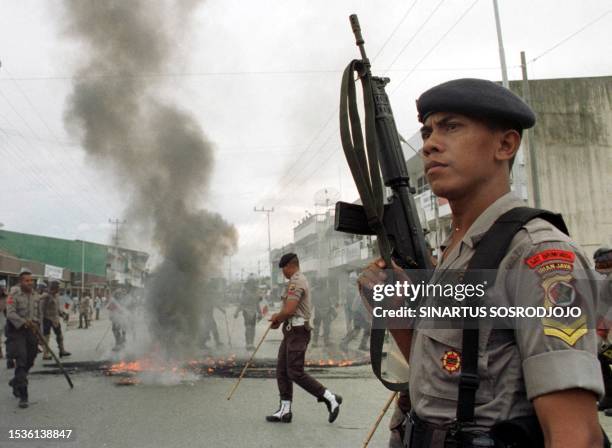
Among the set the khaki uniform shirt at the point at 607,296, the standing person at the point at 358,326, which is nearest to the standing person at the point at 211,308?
the standing person at the point at 358,326

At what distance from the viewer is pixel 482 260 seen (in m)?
1.09

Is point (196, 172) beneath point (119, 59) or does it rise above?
beneath

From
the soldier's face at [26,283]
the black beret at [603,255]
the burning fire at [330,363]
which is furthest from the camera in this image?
the burning fire at [330,363]

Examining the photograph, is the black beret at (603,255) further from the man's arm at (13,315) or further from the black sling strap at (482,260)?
the man's arm at (13,315)

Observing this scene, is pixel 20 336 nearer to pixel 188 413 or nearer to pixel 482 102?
pixel 188 413

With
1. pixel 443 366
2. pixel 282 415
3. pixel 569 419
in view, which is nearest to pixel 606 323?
pixel 282 415

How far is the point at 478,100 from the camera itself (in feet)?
4.07

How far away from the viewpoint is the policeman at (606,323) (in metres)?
4.65

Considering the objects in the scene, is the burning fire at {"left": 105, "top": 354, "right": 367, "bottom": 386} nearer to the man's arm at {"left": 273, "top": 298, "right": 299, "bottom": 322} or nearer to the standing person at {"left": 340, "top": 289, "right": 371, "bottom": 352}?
the standing person at {"left": 340, "top": 289, "right": 371, "bottom": 352}

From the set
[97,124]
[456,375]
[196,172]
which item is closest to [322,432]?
[456,375]

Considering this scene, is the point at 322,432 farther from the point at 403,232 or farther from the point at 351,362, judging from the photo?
the point at 351,362

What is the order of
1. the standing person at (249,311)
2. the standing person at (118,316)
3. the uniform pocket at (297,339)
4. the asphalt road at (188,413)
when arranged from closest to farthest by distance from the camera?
the asphalt road at (188,413), the uniform pocket at (297,339), the standing person at (249,311), the standing person at (118,316)

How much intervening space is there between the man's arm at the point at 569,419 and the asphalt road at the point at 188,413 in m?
3.87

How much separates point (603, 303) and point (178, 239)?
9.74 meters
